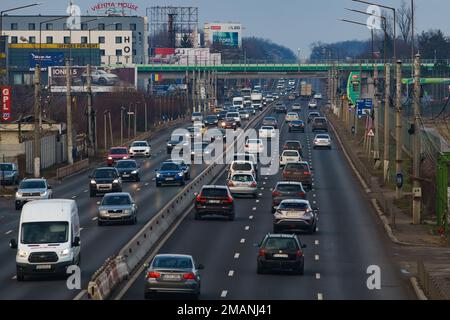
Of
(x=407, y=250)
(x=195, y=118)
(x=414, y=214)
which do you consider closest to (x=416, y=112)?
(x=414, y=214)

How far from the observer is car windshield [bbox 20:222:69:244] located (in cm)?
4112

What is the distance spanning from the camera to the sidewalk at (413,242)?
134 feet

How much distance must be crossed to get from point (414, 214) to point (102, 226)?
13636 millimetres

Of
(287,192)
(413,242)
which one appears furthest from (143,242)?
(287,192)

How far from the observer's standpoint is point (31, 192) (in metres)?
65.4

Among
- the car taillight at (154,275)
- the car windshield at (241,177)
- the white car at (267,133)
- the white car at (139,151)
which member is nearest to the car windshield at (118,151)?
the white car at (139,151)

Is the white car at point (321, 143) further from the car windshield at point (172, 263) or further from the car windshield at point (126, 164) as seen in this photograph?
the car windshield at point (172, 263)

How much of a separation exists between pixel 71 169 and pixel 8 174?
10283 millimetres

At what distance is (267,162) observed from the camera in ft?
320

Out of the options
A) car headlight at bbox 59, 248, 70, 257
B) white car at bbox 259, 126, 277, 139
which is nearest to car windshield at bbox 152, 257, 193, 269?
car headlight at bbox 59, 248, 70, 257

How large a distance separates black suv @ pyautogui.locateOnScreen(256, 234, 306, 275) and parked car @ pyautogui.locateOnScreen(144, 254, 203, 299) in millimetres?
6935

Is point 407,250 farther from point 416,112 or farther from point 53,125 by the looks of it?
point 53,125

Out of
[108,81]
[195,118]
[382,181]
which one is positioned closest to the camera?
[382,181]

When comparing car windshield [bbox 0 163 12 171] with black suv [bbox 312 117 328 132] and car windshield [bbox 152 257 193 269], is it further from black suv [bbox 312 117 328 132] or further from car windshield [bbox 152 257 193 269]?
black suv [bbox 312 117 328 132]
